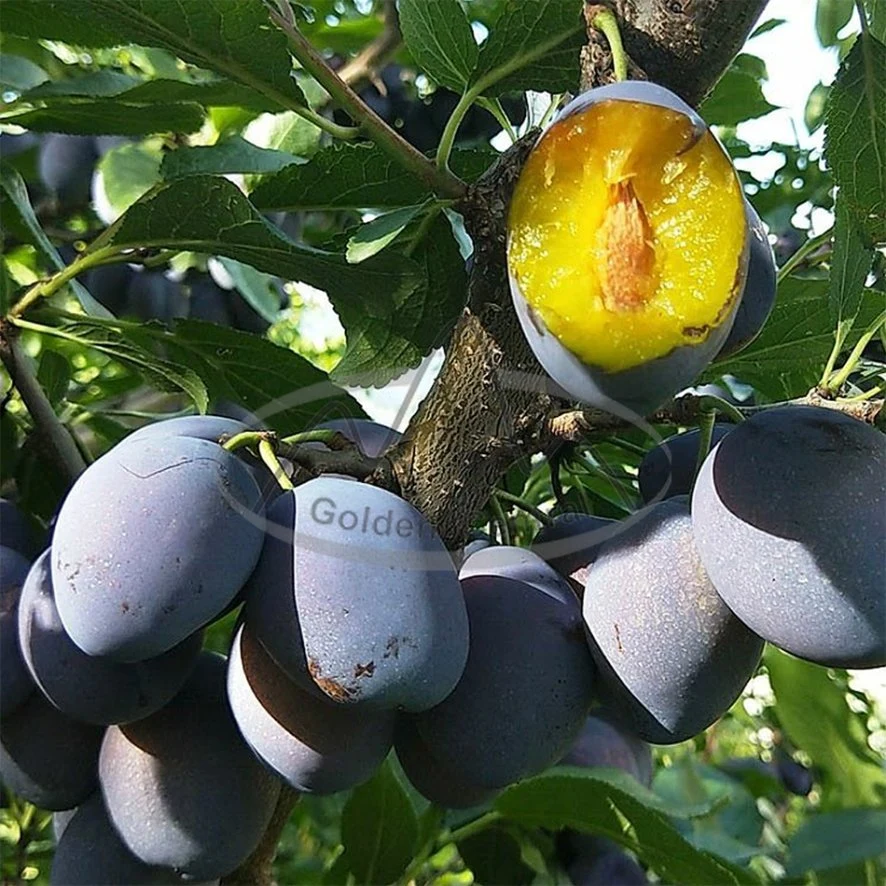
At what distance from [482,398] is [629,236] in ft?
0.52

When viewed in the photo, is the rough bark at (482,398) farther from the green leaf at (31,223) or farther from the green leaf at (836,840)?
the green leaf at (836,840)

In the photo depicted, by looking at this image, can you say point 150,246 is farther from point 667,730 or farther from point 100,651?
point 667,730

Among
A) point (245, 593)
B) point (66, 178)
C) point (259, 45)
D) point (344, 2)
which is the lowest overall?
point (66, 178)

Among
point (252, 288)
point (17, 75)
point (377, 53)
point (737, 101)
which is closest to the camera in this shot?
point (17, 75)

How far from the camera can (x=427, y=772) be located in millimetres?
733

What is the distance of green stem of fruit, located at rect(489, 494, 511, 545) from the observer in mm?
805

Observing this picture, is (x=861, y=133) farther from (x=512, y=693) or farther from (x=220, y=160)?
(x=220, y=160)

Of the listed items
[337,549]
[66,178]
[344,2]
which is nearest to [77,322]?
[337,549]

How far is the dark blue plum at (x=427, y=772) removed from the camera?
719mm

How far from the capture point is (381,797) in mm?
1051

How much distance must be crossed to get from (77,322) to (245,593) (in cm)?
34

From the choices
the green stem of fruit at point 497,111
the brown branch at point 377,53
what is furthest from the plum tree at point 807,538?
the brown branch at point 377,53

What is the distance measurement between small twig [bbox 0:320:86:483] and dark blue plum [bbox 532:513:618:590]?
0.39m

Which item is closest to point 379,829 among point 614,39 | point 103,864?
point 103,864
